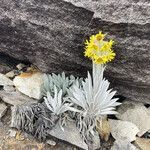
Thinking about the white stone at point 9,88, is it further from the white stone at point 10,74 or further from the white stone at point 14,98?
the white stone at point 10,74

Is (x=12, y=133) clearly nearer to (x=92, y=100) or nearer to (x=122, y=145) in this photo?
(x=92, y=100)

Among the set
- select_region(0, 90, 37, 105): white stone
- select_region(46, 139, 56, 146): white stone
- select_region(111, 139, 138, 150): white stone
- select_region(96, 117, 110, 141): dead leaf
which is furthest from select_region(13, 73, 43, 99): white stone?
select_region(111, 139, 138, 150): white stone

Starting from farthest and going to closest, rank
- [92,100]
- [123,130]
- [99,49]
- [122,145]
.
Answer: [123,130], [122,145], [92,100], [99,49]

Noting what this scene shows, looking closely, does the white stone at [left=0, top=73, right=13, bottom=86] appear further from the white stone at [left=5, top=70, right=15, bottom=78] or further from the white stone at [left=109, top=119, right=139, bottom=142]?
the white stone at [left=109, top=119, right=139, bottom=142]

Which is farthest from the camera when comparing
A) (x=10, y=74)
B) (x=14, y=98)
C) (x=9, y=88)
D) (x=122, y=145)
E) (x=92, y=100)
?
(x=10, y=74)

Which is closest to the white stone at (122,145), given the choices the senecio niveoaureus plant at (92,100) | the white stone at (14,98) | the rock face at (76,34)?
the senecio niveoaureus plant at (92,100)

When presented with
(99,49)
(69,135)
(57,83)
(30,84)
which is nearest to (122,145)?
(69,135)

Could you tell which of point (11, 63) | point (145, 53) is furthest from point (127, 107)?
point (11, 63)
